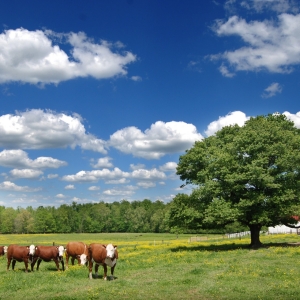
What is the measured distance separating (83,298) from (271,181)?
24.5 metres

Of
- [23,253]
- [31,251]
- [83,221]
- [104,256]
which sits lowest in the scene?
[83,221]

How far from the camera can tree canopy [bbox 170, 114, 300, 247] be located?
34781mm

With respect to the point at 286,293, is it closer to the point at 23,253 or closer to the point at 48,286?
the point at 48,286

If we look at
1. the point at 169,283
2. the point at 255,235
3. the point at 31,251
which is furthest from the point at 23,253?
the point at 255,235

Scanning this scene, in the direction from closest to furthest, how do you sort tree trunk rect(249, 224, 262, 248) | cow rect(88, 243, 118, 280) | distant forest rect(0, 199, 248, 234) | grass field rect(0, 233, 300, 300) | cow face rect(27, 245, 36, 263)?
grass field rect(0, 233, 300, 300), cow rect(88, 243, 118, 280), cow face rect(27, 245, 36, 263), tree trunk rect(249, 224, 262, 248), distant forest rect(0, 199, 248, 234)

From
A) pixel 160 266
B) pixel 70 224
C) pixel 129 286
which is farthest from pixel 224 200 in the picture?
pixel 70 224

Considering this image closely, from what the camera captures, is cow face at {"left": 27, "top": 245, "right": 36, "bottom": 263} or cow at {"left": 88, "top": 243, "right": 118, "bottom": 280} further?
cow face at {"left": 27, "top": 245, "right": 36, "bottom": 263}

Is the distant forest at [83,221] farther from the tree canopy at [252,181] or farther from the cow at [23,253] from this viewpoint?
the cow at [23,253]

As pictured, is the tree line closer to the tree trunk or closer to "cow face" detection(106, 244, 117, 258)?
the tree trunk

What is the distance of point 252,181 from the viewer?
116 feet

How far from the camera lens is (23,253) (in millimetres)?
24781

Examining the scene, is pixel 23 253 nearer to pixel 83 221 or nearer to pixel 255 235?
pixel 255 235

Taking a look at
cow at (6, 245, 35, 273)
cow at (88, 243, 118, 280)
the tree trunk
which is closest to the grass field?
cow at (88, 243, 118, 280)

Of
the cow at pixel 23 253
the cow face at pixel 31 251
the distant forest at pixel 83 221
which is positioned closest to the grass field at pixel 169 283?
the cow at pixel 23 253
